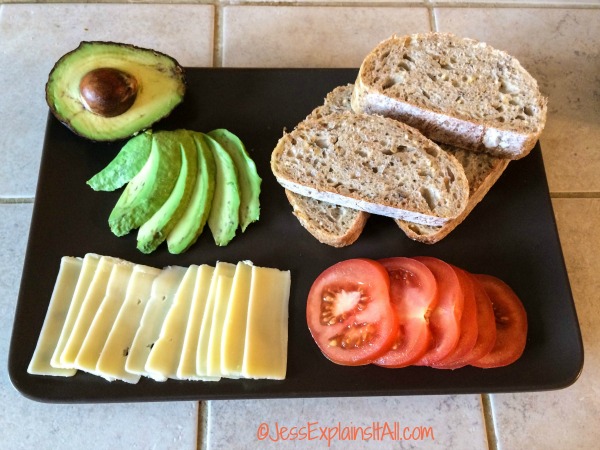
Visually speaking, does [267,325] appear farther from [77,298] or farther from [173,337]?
[77,298]

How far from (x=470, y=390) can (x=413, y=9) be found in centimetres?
145

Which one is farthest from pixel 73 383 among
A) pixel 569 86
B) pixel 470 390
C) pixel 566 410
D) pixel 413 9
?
pixel 569 86

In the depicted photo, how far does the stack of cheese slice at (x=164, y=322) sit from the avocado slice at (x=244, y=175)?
169 mm

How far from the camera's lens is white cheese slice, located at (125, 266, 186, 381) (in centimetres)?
151

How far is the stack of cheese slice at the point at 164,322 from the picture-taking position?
1499 millimetres

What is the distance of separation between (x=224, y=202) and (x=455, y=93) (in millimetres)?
755

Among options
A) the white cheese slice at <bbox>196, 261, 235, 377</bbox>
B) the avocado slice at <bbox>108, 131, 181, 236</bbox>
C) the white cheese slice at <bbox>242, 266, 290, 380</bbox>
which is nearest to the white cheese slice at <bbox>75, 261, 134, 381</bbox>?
the avocado slice at <bbox>108, 131, 181, 236</bbox>

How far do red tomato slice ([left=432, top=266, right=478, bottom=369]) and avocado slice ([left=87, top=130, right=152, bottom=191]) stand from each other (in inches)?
38.5

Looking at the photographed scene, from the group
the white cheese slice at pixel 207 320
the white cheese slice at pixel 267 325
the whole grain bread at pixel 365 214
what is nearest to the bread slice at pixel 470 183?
the whole grain bread at pixel 365 214

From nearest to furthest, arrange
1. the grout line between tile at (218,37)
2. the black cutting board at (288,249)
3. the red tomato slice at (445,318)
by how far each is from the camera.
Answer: the red tomato slice at (445,318) < the black cutting board at (288,249) < the grout line between tile at (218,37)

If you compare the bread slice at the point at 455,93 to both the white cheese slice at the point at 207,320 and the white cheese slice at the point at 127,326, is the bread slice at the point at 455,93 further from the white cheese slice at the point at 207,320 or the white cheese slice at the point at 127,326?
the white cheese slice at the point at 127,326

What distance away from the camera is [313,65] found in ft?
6.92

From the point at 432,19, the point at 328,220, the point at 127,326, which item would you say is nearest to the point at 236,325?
the point at 127,326

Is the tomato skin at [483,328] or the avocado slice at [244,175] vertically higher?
the avocado slice at [244,175]
